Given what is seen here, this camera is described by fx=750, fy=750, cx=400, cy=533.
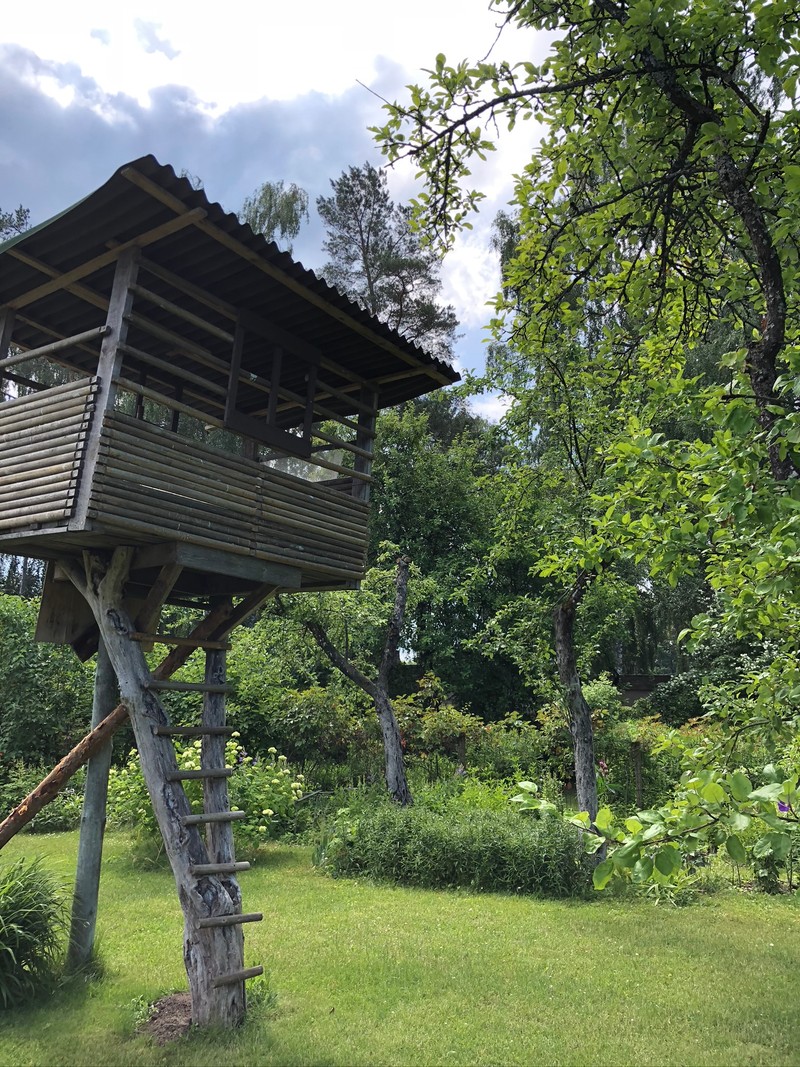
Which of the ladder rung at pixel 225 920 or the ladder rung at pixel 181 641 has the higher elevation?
the ladder rung at pixel 181 641

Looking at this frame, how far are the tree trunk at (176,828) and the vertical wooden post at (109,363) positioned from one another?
79cm

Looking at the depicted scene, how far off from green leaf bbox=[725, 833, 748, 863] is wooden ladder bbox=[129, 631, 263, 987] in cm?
375

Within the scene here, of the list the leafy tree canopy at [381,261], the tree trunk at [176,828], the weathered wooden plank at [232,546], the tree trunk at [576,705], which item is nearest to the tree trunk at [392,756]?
the tree trunk at [576,705]

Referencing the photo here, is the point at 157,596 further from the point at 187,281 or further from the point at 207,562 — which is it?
the point at 187,281

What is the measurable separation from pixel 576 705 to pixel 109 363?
21.8ft

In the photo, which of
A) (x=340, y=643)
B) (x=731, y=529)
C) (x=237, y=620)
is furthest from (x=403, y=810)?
(x=731, y=529)

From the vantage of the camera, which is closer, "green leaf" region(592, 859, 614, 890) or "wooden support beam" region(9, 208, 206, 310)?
"green leaf" region(592, 859, 614, 890)

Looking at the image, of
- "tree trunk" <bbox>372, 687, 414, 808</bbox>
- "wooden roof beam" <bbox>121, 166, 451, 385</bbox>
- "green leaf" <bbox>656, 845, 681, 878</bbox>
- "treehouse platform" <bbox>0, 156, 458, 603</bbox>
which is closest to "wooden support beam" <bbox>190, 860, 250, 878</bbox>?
"treehouse platform" <bbox>0, 156, 458, 603</bbox>

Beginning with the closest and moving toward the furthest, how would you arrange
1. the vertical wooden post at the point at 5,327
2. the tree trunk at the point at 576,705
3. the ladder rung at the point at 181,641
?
the ladder rung at the point at 181,641, the vertical wooden post at the point at 5,327, the tree trunk at the point at 576,705

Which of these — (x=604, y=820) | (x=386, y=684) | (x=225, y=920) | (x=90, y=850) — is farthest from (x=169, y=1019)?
(x=386, y=684)

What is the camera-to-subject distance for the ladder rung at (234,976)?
4.66 metres

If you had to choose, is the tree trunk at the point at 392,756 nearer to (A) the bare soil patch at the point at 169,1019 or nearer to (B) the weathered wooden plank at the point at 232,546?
(B) the weathered wooden plank at the point at 232,546

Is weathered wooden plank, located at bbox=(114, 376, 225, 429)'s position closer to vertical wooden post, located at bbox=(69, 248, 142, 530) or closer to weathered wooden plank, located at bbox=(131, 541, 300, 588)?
vertical wooden post, located at bbox=(69, 248, 142, 530)

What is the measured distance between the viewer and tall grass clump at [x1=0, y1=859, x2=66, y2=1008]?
5180 millimetres
